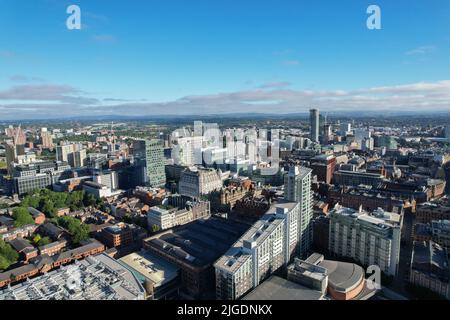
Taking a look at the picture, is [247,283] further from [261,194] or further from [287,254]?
[261,194]

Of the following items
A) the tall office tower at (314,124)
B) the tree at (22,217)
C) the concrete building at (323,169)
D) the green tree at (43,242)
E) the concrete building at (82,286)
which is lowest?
the green tree at (43,242)

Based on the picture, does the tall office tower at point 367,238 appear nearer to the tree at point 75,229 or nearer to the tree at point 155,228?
the tree at point 155,228

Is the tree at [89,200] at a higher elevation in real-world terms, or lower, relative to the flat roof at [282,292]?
lower

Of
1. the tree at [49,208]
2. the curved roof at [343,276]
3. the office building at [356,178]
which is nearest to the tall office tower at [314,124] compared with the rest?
the office building at [356,178]

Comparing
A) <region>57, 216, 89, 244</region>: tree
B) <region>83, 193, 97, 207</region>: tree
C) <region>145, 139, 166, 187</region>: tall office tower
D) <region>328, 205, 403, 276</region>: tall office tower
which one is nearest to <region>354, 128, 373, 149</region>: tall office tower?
<region>145, 139, 166, 187</region>: tall office tower

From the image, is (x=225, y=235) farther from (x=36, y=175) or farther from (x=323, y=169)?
(x=36, y=175)
